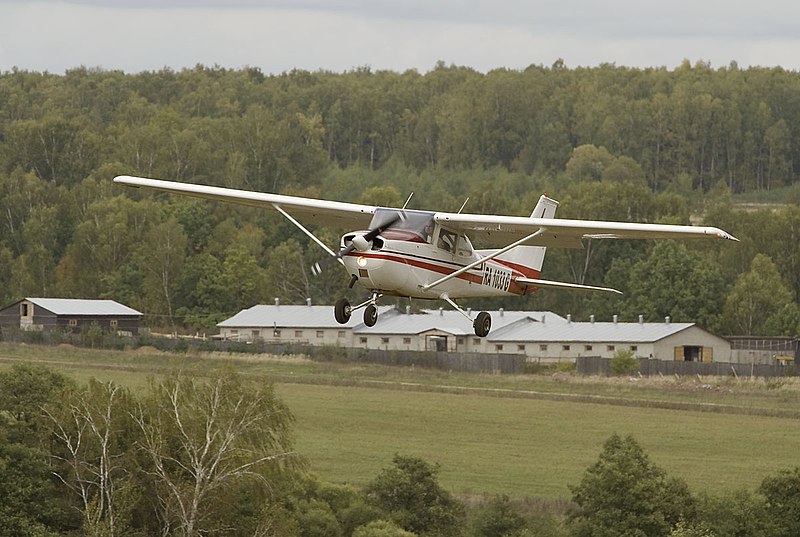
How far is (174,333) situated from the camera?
122m

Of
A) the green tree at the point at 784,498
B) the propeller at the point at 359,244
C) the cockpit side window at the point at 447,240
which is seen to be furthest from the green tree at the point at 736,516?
the propeller at the point at 359,244

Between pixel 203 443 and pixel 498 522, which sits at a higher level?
pixel 203 443

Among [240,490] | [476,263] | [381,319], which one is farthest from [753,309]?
[476,263]

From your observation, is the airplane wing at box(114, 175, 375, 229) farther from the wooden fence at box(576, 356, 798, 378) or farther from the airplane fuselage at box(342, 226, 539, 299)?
the wooden fence at box(576, 356, 798, 378)

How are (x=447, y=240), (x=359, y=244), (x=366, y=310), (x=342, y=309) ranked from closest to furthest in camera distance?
(x=359, y=244), (x=366, y=310), (x=342, y=309), (x=447, y=240)

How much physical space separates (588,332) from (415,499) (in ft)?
156

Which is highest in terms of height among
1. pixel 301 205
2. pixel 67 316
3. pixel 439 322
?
pixel 67 316

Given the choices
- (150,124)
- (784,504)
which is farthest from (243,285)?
(784,504)

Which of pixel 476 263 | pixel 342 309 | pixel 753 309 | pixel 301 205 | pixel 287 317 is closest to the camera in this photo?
pixel 342 309

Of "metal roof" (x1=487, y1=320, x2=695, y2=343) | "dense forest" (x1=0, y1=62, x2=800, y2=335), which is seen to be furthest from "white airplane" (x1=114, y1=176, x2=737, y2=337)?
"dense forest" (x1=0, y1=62, x2=800, y2=335)

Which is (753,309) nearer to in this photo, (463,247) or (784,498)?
(784,498)

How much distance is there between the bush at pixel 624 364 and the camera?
3996 inches

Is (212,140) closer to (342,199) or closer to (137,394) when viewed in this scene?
→ (342,199)

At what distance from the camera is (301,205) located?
3359 cm
